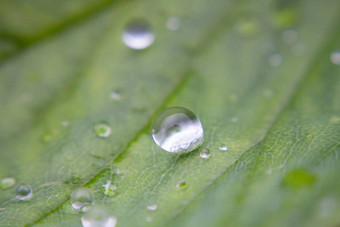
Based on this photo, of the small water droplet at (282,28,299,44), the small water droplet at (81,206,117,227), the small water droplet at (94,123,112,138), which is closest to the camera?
the small water droplet at (81,206,117,227)

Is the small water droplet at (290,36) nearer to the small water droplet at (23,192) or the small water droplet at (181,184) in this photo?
the small water droplet at (181,184)

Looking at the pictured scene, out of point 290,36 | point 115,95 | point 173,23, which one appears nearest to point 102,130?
point 115,95

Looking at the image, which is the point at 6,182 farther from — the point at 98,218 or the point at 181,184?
the point at 181,184

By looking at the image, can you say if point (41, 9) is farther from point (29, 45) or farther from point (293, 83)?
point (293, 83)

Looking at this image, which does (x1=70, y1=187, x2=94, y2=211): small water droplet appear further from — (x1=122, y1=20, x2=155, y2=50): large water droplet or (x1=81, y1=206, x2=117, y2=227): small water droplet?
(x1=122, y1=20, x2=155, y2=50): large water droplet

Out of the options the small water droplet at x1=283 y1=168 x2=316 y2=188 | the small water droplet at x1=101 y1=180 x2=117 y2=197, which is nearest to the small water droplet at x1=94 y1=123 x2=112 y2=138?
the small water droplet at x1=101 y1=180 x2=117 y2=197

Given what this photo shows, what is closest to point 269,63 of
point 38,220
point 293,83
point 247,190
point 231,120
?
point 293,83
